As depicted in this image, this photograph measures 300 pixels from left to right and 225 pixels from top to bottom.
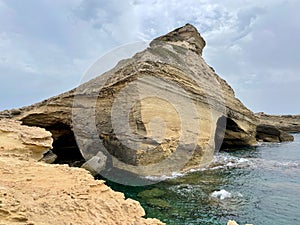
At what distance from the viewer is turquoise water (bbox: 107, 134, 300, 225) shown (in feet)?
31.9

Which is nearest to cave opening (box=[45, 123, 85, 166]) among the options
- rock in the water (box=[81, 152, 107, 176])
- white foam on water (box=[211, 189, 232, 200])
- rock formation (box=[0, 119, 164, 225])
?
rock in the water (box=[81, 152, 107, 176])

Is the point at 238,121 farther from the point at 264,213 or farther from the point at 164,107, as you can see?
the point at 264,213

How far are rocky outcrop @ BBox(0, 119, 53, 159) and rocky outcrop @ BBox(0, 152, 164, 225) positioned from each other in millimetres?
2840

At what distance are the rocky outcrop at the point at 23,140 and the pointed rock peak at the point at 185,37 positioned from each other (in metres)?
16.9

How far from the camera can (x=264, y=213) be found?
10.1m

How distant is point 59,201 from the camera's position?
14.4 ft

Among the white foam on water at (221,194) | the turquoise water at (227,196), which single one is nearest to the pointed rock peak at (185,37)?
the turquoise water at (227,196)

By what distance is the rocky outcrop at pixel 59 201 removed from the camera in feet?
12.9

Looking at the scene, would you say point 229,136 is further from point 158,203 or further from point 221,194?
point 158,203

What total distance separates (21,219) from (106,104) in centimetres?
1498

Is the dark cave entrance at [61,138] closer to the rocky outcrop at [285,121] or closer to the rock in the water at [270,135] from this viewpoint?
the rock in the water at [270,135]

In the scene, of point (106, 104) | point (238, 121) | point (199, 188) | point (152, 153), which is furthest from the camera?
point (238, 121)

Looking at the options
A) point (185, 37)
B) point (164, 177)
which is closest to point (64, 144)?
point (164, 177)

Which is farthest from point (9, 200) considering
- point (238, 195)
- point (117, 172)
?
point (117, 172)
